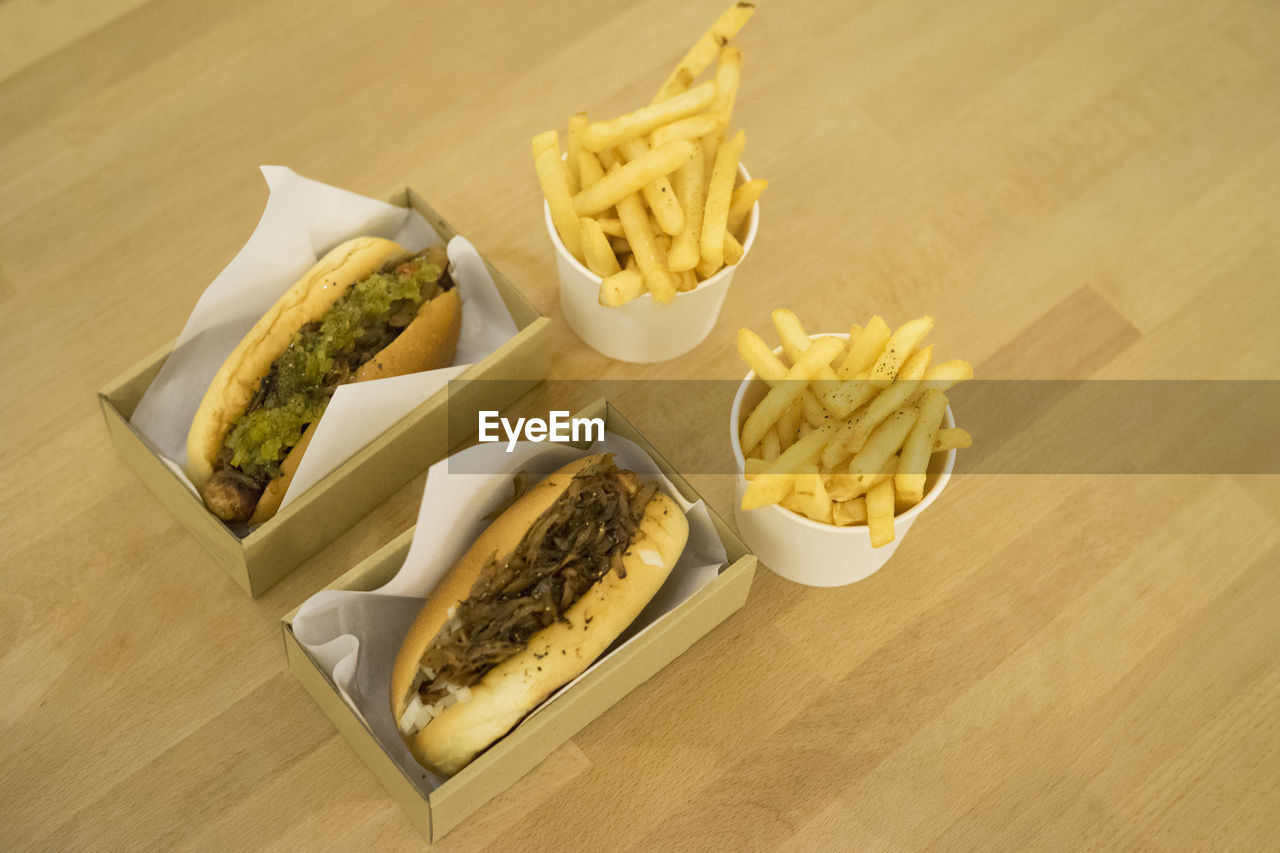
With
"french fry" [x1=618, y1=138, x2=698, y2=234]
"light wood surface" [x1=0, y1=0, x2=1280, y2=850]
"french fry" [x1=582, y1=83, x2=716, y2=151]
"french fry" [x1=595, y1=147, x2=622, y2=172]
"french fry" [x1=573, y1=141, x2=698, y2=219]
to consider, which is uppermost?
"french fry" [x1=582, y1=83, x2=716, y2=151]

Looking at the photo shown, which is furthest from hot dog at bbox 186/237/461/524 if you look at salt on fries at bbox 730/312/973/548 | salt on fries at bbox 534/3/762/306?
salt on fries at bbox 730/312/973/548

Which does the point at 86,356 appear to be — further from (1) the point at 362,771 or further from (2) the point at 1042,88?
(2) the point at 1042,88

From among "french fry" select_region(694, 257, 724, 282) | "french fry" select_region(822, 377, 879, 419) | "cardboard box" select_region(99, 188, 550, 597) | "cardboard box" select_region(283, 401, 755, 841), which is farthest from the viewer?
"french fry" select_region(694, 257, 724, 282)

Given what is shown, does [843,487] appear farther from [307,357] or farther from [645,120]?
[307,357]

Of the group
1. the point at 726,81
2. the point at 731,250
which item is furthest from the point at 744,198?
the point at 726,81

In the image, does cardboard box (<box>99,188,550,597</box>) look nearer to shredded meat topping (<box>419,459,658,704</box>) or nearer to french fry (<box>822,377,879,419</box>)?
shredded meat topping (<box>419,459,658,704</box>)

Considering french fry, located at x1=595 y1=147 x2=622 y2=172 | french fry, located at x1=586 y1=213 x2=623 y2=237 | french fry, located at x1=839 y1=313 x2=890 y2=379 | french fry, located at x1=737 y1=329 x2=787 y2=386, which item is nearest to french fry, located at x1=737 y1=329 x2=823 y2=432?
french fry, located at x1=737 y1=329 x2=787 y2=386

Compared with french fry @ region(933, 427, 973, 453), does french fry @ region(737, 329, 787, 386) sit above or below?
above

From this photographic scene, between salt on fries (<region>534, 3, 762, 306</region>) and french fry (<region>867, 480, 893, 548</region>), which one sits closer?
french fry (<region>867, 480, 893, 548</region>)

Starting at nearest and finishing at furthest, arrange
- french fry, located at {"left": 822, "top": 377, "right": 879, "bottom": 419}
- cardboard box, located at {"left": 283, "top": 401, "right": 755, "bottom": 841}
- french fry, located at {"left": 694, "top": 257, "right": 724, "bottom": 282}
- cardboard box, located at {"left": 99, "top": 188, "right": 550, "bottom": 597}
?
cardboard box, located at {"left": 283, "top": 401, "right": 755, "bottom": 841} < french fry, located at {"left": 822, "top": 377, "right": 879, "bottom": 419} < cardboard box, located at {"left": 99, "top": 188, "right": 550, "bottom": 597} < french fry, located at {"left": 694, "top": 257, "right": 724, "bottom": 282}
